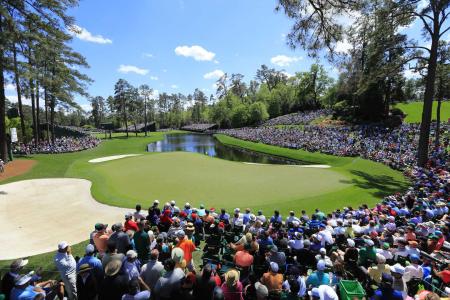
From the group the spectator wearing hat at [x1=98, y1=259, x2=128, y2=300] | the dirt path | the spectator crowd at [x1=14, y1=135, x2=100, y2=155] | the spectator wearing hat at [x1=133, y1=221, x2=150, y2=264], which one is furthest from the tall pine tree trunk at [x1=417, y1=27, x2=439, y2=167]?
the spectator crowd at [x1=14, y1=135, x2=100, y2=155]

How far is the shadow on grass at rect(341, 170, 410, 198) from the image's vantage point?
19.1 meters

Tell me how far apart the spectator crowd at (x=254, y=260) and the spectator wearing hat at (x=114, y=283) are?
19mm

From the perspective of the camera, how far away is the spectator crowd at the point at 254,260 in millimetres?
5621

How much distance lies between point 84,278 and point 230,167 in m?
20.3

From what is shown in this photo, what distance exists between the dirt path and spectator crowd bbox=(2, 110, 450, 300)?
16.7 meters

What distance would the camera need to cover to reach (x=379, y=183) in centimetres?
2136

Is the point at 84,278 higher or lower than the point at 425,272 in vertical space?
higher

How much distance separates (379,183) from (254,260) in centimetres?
1754

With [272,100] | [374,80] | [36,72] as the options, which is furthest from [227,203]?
[272,100]

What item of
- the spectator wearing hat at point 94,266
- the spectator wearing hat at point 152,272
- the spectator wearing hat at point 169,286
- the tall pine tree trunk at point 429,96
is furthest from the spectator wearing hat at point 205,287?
the tall pine tree trunk at point 429,96

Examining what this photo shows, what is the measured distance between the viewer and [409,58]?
74.1ft

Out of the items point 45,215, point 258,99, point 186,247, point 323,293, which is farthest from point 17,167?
point 258,99

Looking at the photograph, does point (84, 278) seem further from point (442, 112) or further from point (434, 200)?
point (442, 112)

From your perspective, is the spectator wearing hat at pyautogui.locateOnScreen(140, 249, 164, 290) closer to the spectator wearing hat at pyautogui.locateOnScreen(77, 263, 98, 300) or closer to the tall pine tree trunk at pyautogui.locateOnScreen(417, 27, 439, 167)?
the spectator wearing hat at pyautogui.locateOnScreen(77, 263, 98, 300)
